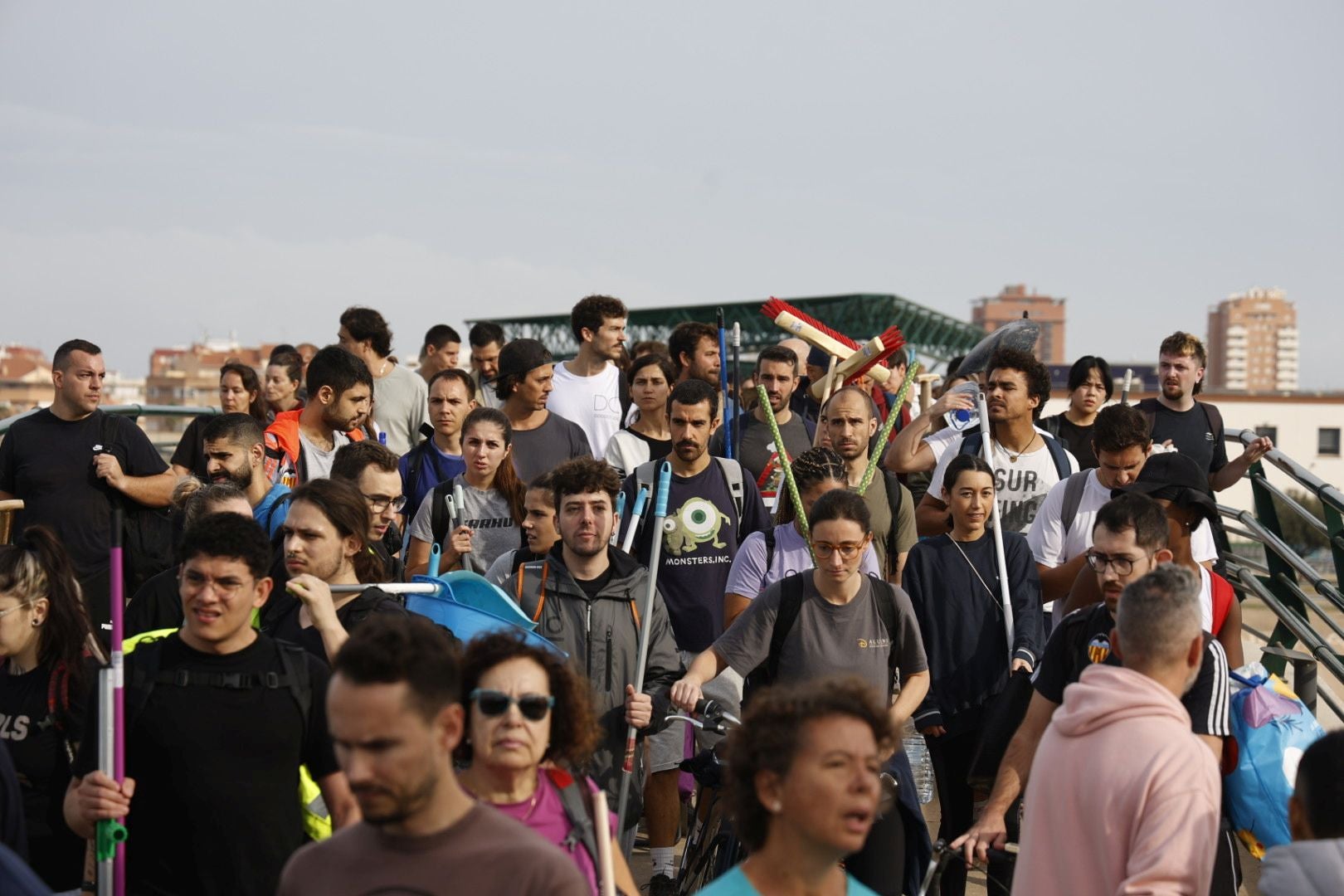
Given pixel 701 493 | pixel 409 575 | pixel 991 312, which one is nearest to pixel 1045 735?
pixel 701 493

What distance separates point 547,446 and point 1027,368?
7.94 ft

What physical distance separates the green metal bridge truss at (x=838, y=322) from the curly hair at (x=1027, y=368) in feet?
96.3

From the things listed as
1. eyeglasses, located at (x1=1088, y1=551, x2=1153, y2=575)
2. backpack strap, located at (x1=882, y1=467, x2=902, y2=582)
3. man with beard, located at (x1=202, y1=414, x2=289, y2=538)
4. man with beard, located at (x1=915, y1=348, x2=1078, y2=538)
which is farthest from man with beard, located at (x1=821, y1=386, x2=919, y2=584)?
man with beard, located at (x1=202, y1=414, x2=289, y2=538)

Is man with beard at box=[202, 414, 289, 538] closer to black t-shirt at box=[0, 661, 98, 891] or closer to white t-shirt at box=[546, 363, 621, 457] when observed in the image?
black t-shirt at box=[0, 661, 98, 891]

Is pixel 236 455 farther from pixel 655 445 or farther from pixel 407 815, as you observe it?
pixel 407 815

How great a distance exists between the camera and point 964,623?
5.84 m

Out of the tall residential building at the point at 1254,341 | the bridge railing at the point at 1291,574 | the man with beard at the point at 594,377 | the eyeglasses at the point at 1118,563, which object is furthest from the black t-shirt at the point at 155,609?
the tall residential building at the point at 1254,341

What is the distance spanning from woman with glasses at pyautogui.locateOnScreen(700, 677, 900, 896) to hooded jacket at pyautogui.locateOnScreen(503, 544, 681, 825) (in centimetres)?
235

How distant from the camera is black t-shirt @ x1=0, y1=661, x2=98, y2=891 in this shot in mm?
4035

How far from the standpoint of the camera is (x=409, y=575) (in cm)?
663

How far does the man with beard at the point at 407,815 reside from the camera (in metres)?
2.57

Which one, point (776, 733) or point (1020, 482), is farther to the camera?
point (1020, 482)

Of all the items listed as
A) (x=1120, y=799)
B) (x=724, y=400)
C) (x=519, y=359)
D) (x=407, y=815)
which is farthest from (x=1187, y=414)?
(x=407, y=815)

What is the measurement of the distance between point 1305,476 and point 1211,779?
448cm
